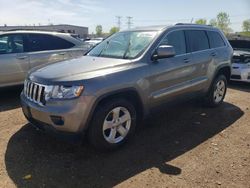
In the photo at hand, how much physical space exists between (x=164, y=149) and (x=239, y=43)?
810 centimetres

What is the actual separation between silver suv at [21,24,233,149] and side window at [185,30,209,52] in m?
0.02

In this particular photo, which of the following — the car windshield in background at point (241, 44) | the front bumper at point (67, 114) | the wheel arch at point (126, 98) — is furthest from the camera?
the car windshield in background at point (241, 44)

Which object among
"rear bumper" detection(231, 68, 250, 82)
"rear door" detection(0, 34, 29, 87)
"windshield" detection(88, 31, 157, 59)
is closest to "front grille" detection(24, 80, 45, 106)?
"windshield" detection(88, 31, 157, 59)

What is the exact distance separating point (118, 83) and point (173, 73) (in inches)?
49.9

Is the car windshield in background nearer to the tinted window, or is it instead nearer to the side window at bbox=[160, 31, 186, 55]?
the side window at bbox=[160, 31, 186, 55]

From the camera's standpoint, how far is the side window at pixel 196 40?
208 inches

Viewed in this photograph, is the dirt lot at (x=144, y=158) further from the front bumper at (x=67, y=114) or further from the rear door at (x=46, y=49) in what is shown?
the rear door at (x=46, y=49)

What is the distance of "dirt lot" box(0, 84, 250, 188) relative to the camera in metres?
3.30

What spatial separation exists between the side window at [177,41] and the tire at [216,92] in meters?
1.39

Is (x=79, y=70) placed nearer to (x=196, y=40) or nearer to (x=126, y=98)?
(x=126, y=98)

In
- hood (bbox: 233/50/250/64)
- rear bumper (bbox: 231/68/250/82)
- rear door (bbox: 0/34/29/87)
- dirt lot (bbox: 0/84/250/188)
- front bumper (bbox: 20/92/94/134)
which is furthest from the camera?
hood (bbox: 233/50/250/64)

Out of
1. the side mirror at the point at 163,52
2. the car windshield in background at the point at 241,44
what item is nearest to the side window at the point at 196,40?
the side mirror at the point at 163,52

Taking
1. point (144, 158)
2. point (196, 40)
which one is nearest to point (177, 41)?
point (196, 40)

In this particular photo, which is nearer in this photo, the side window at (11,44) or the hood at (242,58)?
the side window at (11,44)
